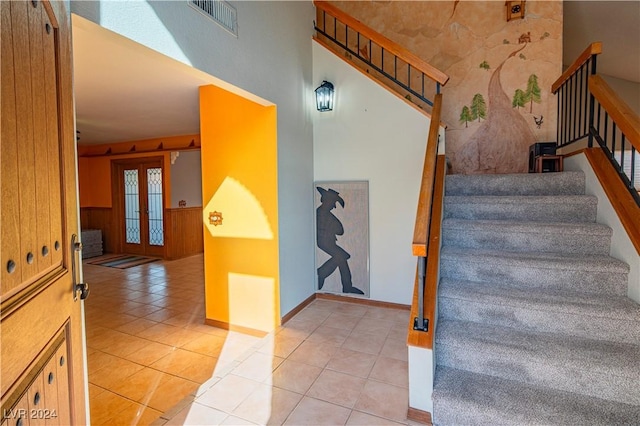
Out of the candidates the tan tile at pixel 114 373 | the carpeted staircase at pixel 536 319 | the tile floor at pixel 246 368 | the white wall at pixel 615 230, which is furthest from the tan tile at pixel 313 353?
the white wall at pixel 615 230

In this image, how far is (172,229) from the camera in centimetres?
684

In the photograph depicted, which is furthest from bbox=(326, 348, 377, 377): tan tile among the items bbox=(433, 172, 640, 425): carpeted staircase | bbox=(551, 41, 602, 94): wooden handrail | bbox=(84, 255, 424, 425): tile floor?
bbox=(551, 41, 602, 94): wooden handrail

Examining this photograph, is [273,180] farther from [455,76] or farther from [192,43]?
[455,76]

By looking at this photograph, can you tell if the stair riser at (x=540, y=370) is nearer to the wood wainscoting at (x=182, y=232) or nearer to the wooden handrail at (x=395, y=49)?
the wooden handrail at (x=395, y=49)

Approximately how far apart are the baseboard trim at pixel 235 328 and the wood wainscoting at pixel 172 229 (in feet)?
12.7

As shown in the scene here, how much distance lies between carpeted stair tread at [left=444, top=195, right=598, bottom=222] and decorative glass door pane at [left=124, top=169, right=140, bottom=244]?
694cm

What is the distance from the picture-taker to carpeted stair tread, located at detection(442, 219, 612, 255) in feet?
7.55

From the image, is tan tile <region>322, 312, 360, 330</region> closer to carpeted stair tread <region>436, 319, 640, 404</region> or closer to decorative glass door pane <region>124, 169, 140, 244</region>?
carpeted stair tread <region>436, 319, 640, 404</region>

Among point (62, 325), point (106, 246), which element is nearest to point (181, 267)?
point (106, 246)

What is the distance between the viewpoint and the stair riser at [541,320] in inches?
73.2

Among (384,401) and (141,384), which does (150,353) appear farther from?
(384,401)

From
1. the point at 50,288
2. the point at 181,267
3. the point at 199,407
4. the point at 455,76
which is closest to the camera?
the point at 50,288

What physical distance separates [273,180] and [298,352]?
157 centimetres

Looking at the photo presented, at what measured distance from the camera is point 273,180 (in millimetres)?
3115
